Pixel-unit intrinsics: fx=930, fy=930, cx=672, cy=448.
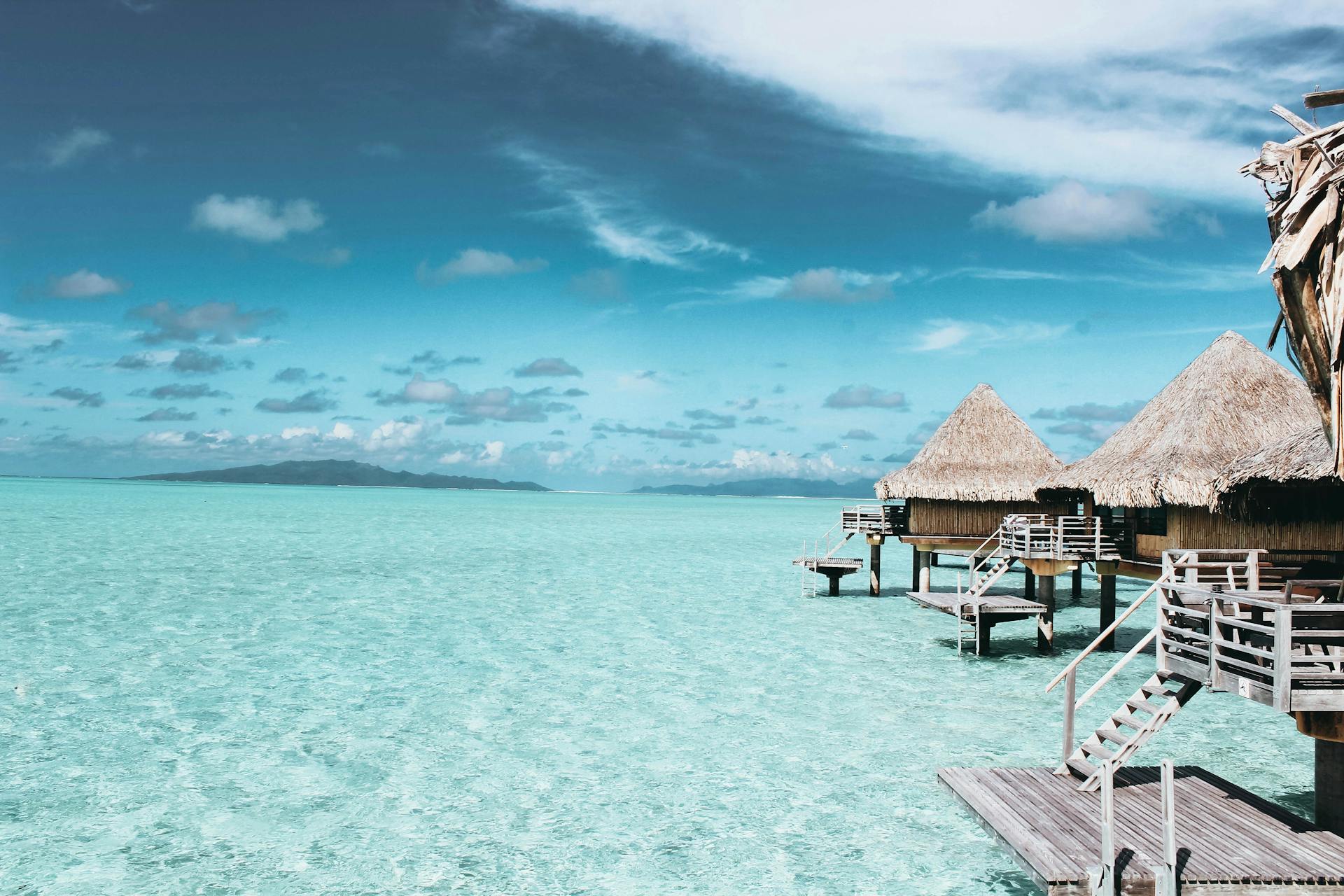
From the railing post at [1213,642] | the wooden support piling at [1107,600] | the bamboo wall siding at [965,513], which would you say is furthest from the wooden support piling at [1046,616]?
the railing post at [1213,642]

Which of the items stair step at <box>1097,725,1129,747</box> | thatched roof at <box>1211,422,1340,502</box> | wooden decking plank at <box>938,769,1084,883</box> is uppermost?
thatched roof at <box>1211,422,1340,502</box>

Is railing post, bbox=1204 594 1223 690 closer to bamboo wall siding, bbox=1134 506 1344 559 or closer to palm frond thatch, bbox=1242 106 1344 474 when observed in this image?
palm frond thatch, bbox=1242 106 1344 474

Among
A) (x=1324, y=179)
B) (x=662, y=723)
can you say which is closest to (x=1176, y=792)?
(x=1324, y=179)

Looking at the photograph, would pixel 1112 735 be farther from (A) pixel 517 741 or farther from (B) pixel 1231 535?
(B) pixel 1231 535

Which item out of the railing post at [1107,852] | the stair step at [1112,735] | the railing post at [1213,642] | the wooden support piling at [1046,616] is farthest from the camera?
the wooden support piling at [1046,616]

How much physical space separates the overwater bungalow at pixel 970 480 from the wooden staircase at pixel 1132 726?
54.9ft

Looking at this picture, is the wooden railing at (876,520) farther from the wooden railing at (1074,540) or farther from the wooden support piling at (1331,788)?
the wooden support piling at (1331,788)

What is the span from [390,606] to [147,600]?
6.85m

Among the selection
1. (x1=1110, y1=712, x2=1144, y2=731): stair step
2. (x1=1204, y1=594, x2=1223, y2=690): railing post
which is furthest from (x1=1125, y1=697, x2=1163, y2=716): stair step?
(x1=1204, y1=594, x2=1223, y2=690): railing post

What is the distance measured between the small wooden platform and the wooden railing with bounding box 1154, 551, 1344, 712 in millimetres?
1194

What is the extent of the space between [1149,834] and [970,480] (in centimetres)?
1885

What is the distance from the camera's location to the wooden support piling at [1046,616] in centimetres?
2025

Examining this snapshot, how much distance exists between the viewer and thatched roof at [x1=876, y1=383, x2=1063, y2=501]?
25719mm

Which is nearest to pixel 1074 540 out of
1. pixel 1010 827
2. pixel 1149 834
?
pixel 1149 834
